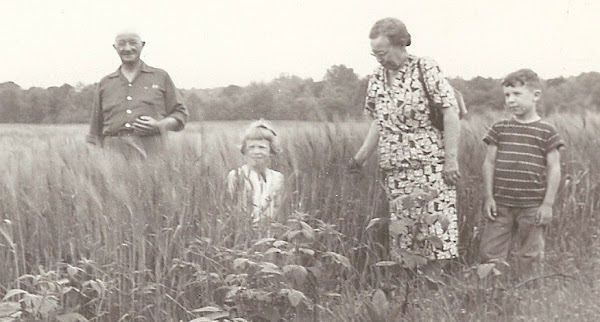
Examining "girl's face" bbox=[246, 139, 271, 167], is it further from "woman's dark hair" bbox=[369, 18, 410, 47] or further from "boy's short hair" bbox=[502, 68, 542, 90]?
"boy's short hair" bbox=[502, 68, 542, 90]

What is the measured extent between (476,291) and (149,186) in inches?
66.1

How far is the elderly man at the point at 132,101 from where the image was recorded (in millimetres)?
5090

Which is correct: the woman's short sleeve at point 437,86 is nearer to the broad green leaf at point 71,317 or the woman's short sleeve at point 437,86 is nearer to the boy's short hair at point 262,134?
the boy's short hair at point 262,134

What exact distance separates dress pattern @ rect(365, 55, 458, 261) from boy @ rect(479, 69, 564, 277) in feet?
1.06

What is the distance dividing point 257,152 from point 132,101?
1018 mm

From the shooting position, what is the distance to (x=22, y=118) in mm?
4621

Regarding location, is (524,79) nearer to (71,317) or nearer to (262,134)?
(262,134)

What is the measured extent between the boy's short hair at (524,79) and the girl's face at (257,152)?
153 cm

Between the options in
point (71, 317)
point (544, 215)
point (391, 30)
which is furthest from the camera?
point (544, 215)

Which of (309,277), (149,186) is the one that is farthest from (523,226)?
(149,186)

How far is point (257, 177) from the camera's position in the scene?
4609 millimetres

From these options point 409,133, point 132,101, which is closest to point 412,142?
point 409,133

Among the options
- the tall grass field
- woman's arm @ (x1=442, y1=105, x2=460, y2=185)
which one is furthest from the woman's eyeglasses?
the tall grass field

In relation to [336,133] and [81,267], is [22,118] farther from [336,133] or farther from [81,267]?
[336,133]
